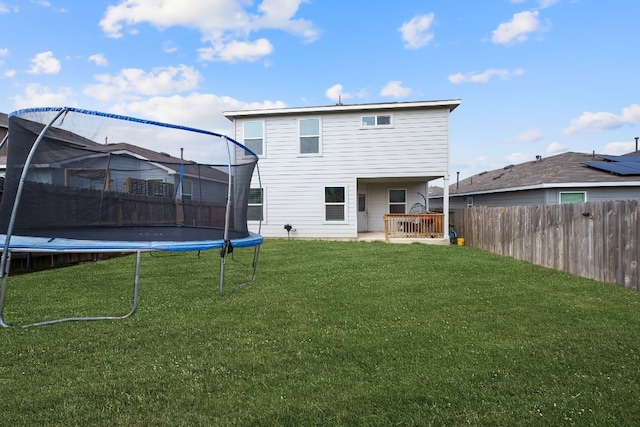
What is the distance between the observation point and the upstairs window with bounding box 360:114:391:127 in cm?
1284

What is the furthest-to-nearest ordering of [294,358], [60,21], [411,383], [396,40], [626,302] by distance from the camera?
[396,40]
[60,21]
[626,302]
[294,358]
[411,383]

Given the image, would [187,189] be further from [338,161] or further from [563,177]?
[563,177]

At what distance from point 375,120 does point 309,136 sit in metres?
2.36

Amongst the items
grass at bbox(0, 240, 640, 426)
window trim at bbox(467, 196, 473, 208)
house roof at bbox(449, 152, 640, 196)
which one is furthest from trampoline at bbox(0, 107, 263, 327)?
window trim at bbox(467, 196, 473, 208)

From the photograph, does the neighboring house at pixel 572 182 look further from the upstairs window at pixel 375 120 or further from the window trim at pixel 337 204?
the window trim at pixel 337 204

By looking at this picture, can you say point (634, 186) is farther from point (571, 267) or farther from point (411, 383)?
point (411, 383)

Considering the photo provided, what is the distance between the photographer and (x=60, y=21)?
Result: 8914 mm

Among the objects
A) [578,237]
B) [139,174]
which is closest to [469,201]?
[578,237]

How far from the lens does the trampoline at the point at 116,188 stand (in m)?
3.76

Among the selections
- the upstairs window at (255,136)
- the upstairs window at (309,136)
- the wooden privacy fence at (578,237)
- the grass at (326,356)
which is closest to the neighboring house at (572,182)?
the wooden privacy fence at (578,237)

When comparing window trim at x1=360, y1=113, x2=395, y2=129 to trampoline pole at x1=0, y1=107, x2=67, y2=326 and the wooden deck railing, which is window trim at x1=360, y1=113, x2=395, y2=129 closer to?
the wooden deck railing

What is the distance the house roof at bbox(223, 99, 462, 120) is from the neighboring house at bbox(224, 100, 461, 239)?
3 centimetres

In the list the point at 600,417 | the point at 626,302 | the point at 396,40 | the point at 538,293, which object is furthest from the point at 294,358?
the point at 396,40

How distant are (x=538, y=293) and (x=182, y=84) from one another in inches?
449
